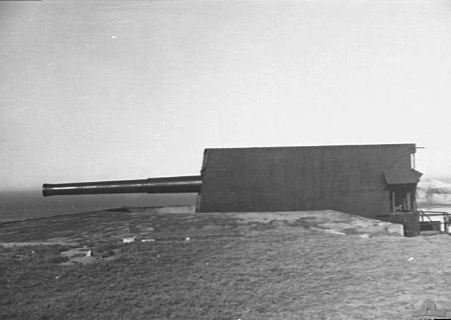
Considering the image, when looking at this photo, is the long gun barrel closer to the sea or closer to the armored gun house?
the armored gun house

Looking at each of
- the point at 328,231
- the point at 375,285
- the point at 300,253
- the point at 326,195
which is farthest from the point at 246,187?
the point at 375,285

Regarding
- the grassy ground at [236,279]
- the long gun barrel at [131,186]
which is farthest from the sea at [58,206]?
the grassy ground at [236,279]

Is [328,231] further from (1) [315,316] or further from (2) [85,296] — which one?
(2) [85,296]

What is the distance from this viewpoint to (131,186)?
11.2 metres

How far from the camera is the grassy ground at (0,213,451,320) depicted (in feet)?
11.9

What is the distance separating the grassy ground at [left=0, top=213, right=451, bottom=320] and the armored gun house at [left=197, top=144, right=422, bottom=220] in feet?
13.6

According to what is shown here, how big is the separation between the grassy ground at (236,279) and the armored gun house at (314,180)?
413 cm

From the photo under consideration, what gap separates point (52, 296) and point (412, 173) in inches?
355

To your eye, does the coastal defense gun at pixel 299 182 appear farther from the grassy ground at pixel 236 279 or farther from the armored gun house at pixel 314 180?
the grassy ground at pixel 236 279

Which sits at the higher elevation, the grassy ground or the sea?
the grassy ground

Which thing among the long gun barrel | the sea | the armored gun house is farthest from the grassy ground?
the sea

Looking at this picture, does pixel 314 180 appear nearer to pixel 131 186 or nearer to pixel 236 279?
pixel 131 186

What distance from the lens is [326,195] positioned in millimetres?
10258

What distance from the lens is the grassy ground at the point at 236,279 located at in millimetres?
3641
